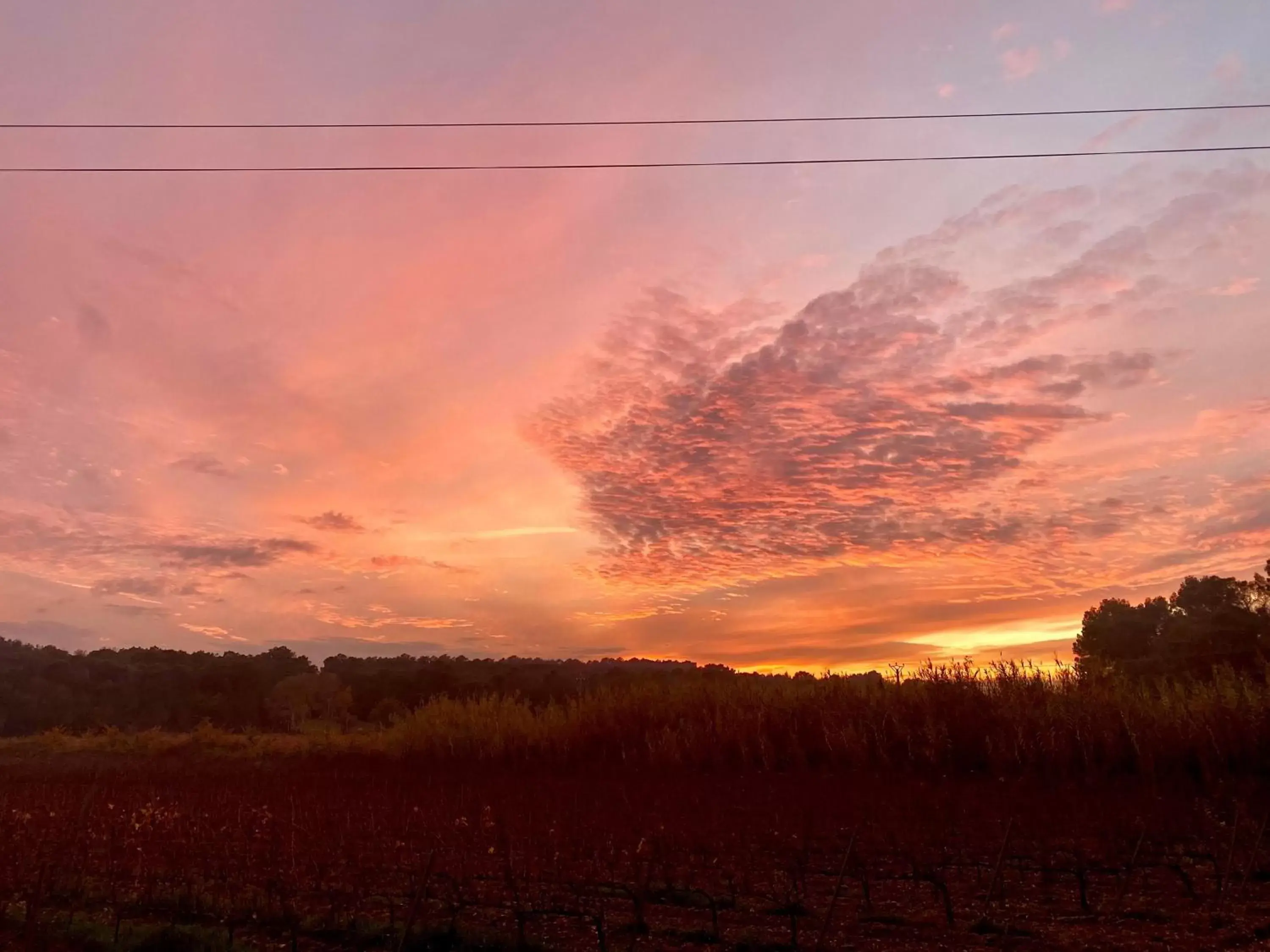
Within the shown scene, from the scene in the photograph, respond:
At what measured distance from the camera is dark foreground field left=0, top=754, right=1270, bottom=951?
8031 mm

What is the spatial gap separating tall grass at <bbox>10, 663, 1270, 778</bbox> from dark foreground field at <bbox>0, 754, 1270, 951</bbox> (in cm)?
→ 95

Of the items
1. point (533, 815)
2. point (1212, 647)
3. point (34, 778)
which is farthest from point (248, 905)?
point (1212, 647)

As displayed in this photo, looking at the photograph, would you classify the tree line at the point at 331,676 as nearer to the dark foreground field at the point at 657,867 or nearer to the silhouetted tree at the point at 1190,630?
the silhouetted tree at the point at 1190,630

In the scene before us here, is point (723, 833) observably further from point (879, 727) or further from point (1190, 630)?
point (1190, 630)

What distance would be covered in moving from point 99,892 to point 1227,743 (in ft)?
58.4

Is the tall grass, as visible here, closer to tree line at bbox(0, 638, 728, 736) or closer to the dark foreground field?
the dark foreground field

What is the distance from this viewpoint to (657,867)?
10859 mm

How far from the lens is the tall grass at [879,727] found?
15484 millimetres

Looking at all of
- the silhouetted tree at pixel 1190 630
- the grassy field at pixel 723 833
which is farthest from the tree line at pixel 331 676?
the grassy field at pixel 723 833

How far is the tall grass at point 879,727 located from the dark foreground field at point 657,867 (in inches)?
37.3

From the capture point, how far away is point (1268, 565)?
109ft

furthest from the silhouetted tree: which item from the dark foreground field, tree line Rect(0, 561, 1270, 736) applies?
the dark foreground field

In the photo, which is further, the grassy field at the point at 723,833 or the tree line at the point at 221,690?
the tree line at the point at 221,690

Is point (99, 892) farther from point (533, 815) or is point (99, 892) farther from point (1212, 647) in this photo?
point (1212, 647)
